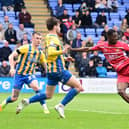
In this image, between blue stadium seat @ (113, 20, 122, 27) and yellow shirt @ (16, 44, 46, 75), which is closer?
yellow shirt @ (16, 44, 46, 75)

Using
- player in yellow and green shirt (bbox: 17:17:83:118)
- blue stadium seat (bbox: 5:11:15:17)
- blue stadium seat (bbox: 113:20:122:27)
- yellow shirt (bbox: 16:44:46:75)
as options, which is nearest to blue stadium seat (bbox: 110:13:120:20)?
blue stadium seat (bbox: 113:20:122:27)

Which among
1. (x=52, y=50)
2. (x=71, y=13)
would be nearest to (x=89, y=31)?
(x=71, y=13)

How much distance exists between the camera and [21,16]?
1216 inches

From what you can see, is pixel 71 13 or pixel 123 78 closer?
pixel 123 78

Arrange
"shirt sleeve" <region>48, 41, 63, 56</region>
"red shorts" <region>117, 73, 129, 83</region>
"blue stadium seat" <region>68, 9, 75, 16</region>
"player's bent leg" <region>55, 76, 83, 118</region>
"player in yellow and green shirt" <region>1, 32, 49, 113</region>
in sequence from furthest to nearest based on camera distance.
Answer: "blue stadium seat" <region>68, 9, 75, 16</region>
"player in yellow and green shirt" <region>1, 32, 49, 113</region>
"player's bent leg" <region>55, 76, 83, 118</region>
"red shorts" <region>117, 73, 129, 83</region>
"shirt sleeve" <region>48, 41, 63, 56</region>

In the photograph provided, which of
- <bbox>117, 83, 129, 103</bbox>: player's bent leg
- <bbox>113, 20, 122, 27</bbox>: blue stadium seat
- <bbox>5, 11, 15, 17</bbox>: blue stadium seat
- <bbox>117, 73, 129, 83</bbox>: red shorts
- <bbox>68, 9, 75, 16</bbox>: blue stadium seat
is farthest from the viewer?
<bbox>113, 20, 122, 27</bbox>: blue stadium seat

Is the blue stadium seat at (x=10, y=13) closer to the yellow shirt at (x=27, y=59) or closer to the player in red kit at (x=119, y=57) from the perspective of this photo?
the yellow shirt at (x=27, y=59)

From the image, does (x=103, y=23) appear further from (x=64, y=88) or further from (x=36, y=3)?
(x=64, y=88)

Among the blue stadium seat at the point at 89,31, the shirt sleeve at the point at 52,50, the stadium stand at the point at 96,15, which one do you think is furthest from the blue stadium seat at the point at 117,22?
the shirt sleeve at the point at 52,50

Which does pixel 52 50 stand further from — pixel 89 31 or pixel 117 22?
pixel 117 22

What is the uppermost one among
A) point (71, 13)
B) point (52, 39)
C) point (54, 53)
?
point (52, 39)

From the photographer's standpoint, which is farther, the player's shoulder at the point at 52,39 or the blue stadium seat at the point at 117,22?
the blue stadium seat at the point at 117,22

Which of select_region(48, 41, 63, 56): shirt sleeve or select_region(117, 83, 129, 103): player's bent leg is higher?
select_region(48, 41, 63, 56): shirt sleeve

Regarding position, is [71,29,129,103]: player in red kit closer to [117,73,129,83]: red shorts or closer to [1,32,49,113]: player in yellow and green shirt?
[117,73,129,83]: red shorts
